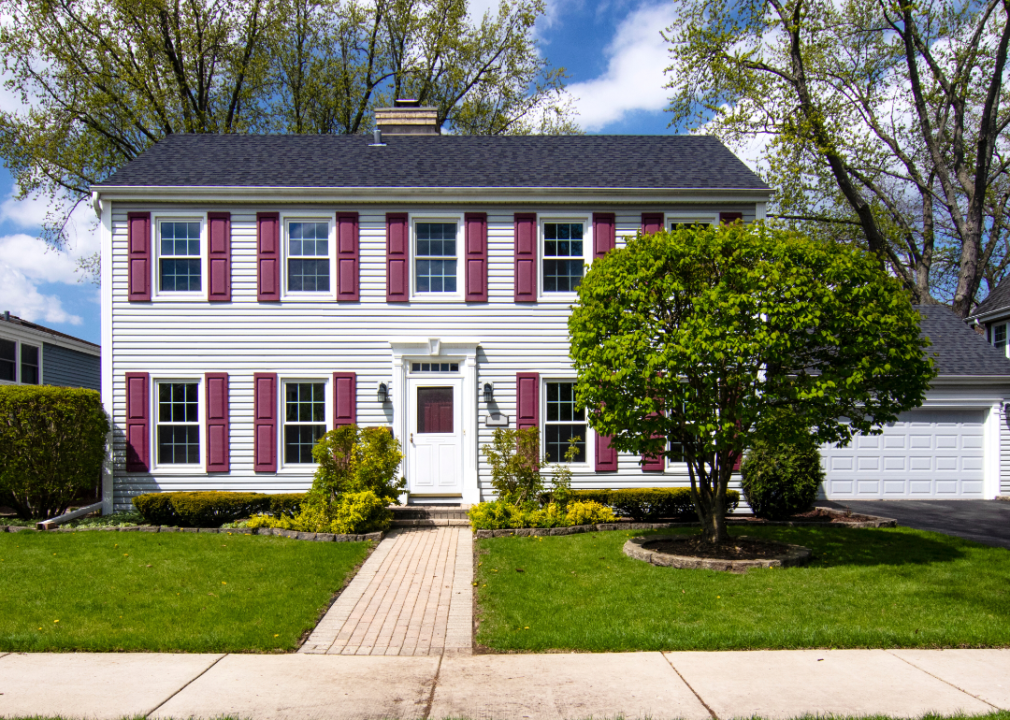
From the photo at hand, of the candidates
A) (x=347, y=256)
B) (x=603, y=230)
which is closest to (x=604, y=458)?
(x=603, y=230)

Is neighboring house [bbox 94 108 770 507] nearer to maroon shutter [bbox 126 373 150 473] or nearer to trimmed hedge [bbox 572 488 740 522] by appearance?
maroon shutter [bbox 126 373 150 473]

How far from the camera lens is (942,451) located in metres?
15.1

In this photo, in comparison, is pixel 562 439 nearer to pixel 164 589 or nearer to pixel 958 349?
pixel 164 589

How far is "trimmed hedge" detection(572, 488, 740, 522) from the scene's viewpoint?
37.8ft

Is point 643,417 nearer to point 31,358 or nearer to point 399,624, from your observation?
point 399,624

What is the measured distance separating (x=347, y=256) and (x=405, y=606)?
7283 millimetres

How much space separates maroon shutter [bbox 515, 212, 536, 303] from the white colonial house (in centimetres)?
3

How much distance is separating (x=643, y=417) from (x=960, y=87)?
20.1 metres

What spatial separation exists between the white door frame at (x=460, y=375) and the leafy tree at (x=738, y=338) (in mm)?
3954

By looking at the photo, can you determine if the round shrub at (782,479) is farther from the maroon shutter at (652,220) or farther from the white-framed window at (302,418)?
the white-framed window at (302,418)

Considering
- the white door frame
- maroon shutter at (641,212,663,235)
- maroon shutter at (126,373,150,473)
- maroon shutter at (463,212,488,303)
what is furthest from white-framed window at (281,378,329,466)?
maroon shutter at (641,212,663,235)

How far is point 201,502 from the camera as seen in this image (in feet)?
35.9

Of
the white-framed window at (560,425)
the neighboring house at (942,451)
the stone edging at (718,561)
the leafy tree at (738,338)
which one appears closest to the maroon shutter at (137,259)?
the white-framed window at (560,425)

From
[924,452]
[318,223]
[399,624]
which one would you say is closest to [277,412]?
[318,223]
